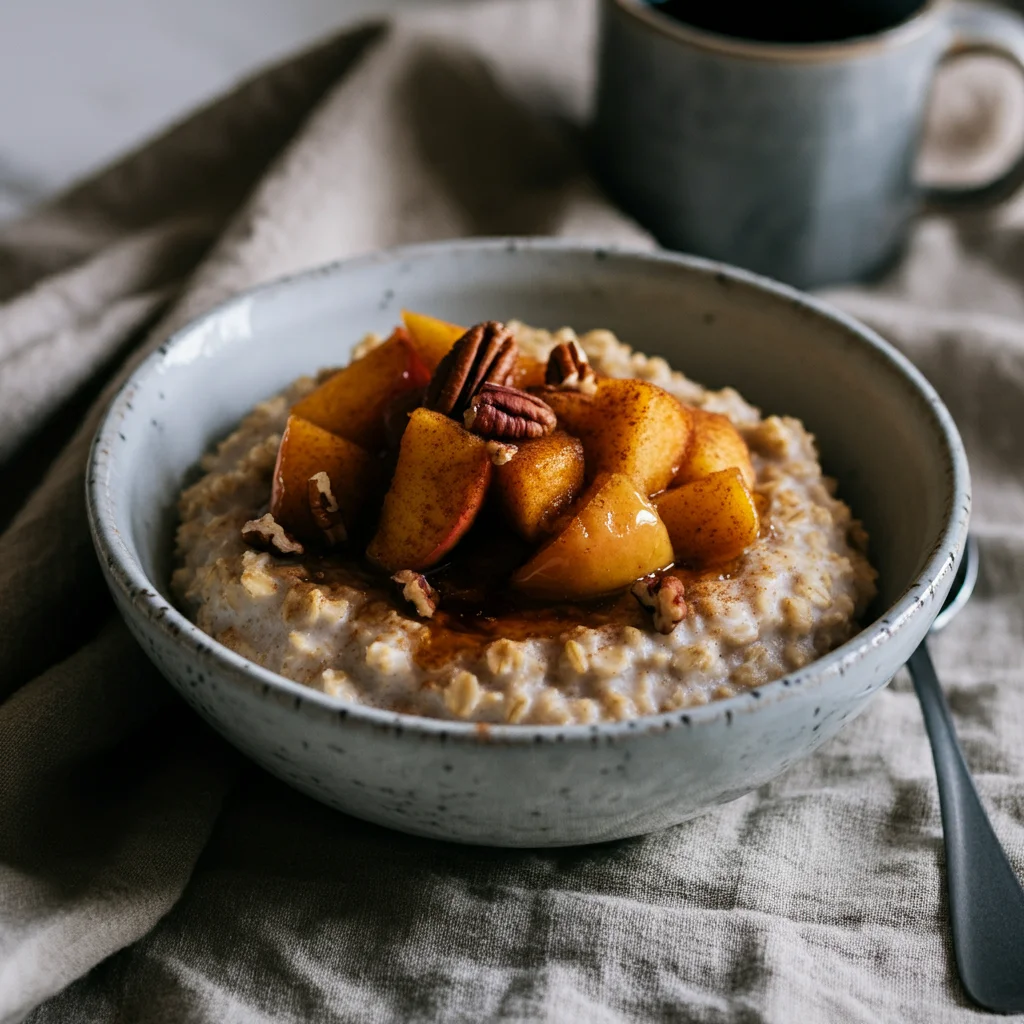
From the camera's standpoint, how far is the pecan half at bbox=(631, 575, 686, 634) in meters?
1.44

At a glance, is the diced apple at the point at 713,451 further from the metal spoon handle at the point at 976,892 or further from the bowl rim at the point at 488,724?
the metal spoon handle at the point at 976,892

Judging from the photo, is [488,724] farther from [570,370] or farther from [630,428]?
[570,370]

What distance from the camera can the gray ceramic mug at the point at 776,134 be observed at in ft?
→ 8.09

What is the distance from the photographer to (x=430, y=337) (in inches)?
70.4

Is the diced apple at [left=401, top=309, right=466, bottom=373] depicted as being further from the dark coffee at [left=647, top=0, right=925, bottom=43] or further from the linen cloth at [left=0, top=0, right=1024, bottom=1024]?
the dark coffee at [left=647, top=0, right=925, bottom=43]

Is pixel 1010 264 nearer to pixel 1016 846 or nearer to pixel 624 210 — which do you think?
pixel 624 210

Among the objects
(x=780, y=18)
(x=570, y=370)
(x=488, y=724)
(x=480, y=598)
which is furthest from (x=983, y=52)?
(x=488, y=724)

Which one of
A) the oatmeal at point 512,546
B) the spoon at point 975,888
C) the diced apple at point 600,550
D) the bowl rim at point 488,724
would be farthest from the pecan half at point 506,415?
the spoon at point 975,888

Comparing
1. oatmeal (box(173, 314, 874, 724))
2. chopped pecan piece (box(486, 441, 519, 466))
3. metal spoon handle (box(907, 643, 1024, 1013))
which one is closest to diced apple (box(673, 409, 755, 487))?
oatmeal (box(173, 314, 874, 724))

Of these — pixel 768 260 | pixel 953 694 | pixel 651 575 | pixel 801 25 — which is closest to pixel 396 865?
pixel 651 575

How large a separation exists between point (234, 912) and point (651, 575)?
64 cm

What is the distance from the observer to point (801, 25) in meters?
2.82

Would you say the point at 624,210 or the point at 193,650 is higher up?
the point at 193,650

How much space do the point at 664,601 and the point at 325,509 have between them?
1.45ft
